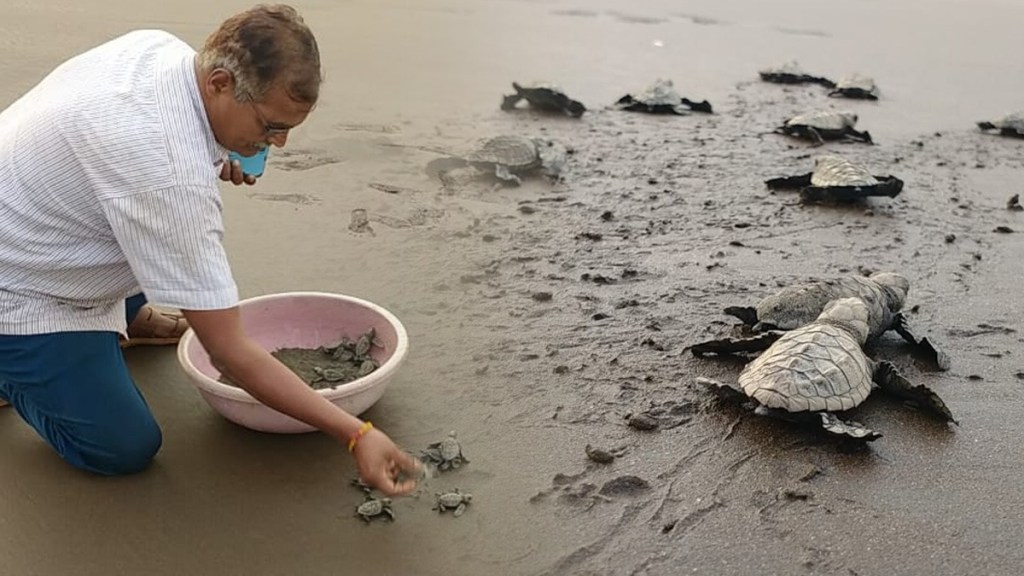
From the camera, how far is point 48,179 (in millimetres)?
1844

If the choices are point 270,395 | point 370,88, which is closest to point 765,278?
point 270,395

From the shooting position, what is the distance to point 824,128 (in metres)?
5.58

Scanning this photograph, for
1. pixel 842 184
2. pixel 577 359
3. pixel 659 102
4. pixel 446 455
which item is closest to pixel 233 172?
pixel 446 455

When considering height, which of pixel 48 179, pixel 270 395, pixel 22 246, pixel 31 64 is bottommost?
pixel 31 64

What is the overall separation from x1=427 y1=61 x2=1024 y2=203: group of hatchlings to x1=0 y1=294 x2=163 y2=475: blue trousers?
239 centimetres

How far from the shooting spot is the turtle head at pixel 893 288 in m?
3.14

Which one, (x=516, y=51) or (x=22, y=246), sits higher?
(x=22, y=246)

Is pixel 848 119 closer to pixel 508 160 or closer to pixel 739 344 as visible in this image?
pixel 508 160

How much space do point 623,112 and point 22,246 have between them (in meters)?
4.44

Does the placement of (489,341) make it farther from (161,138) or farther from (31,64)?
(31,64)

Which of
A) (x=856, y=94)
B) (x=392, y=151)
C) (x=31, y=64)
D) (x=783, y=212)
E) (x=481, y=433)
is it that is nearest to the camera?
(x=481, y=433)

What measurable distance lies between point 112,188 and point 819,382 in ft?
6.13

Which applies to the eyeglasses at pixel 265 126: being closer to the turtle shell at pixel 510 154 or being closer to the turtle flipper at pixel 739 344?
the turtle flipper at pixel 739 344

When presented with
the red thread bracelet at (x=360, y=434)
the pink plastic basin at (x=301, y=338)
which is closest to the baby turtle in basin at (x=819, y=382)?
the pink plastic basin at (x=301, y=338)
